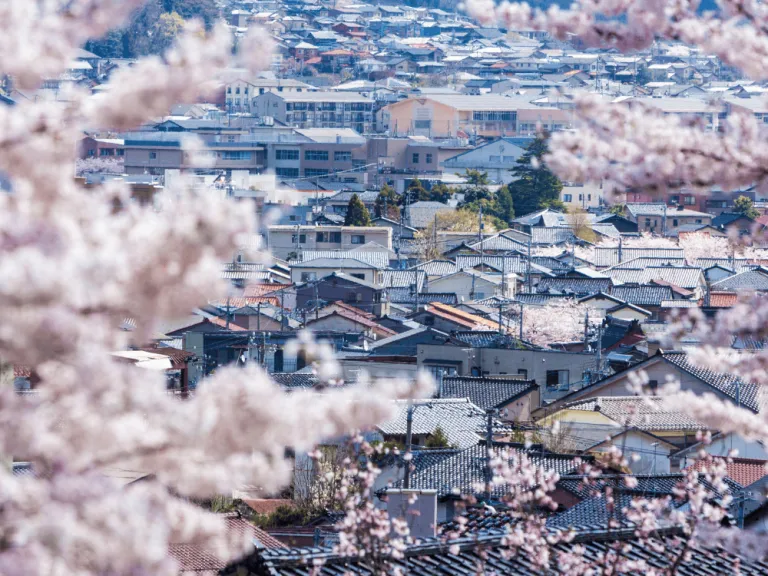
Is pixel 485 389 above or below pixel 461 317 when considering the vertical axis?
above

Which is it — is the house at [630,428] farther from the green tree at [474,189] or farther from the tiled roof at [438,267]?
the green tree at [474,189]

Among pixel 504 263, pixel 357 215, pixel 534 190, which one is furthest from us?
pixel 534 190

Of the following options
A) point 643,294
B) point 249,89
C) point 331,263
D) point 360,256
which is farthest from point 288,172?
point 643,294

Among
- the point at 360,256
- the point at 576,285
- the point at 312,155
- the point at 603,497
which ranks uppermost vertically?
the point at 603,497

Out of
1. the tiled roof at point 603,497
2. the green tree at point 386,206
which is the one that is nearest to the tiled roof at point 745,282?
the green tree at point 386,206

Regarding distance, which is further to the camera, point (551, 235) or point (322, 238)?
point (551, 235)

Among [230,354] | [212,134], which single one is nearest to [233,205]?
[230,354]

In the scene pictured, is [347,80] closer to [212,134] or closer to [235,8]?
[235,8]

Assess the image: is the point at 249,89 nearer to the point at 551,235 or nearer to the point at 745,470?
the point at 551,235
